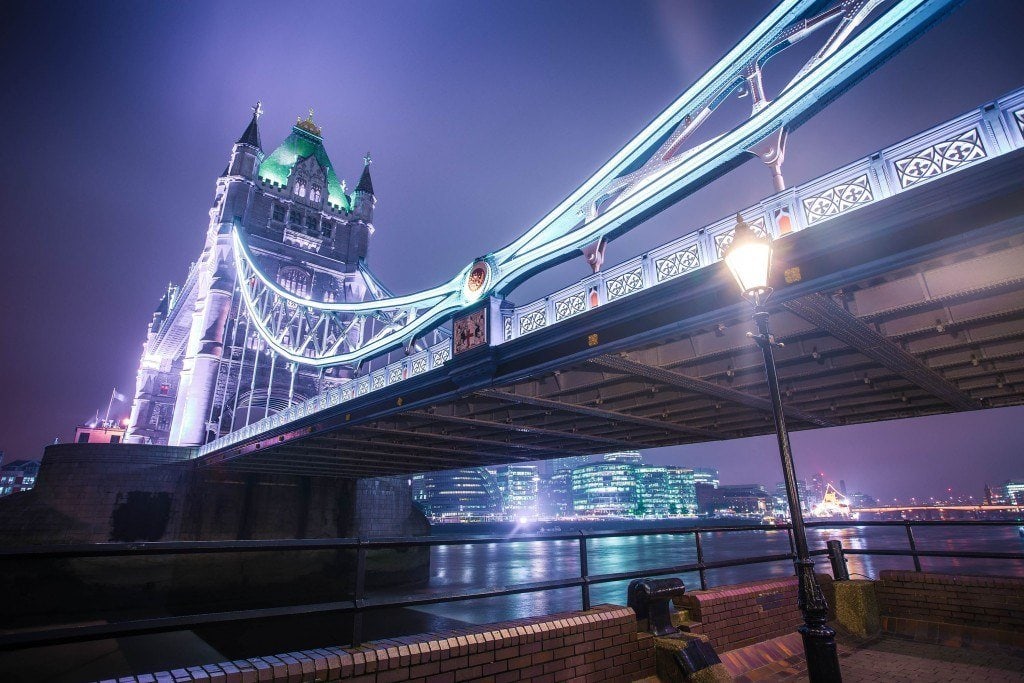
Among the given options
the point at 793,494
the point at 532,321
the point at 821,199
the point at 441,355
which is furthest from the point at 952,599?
the point at 441,355

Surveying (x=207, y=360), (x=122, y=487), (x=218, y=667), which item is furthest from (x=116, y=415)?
(x=218, y=667)

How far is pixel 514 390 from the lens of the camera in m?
13.1

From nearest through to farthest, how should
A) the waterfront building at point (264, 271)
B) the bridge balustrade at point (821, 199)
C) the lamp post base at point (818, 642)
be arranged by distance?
the lamp post base at point (818, 642) → the bridge balustrade at point (821, 199) → the waterfront building at point (264, 271)

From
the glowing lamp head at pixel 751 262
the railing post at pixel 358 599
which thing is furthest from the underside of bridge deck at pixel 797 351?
the railing post at pixel 358 599

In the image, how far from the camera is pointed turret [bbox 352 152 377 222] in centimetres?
6550

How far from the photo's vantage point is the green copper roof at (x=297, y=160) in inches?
2460

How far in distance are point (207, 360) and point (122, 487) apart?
17538mm

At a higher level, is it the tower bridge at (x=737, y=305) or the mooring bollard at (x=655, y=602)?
the tower bridge at (x=737, y=305)

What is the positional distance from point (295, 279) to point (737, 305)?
54.3 metres

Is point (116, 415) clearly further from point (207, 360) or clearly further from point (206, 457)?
point (206, 457)

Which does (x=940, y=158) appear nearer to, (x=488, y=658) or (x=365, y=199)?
(x=488, y=658)

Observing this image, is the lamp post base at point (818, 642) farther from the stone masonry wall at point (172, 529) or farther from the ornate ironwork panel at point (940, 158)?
the stone masonry wall at point (172, 529)

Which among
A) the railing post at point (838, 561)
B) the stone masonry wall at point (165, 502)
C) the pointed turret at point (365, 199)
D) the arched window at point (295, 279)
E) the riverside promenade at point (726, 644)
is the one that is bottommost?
the riverside promenade at point (726, 644)

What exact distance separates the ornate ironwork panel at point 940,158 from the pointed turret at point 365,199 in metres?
64.3
